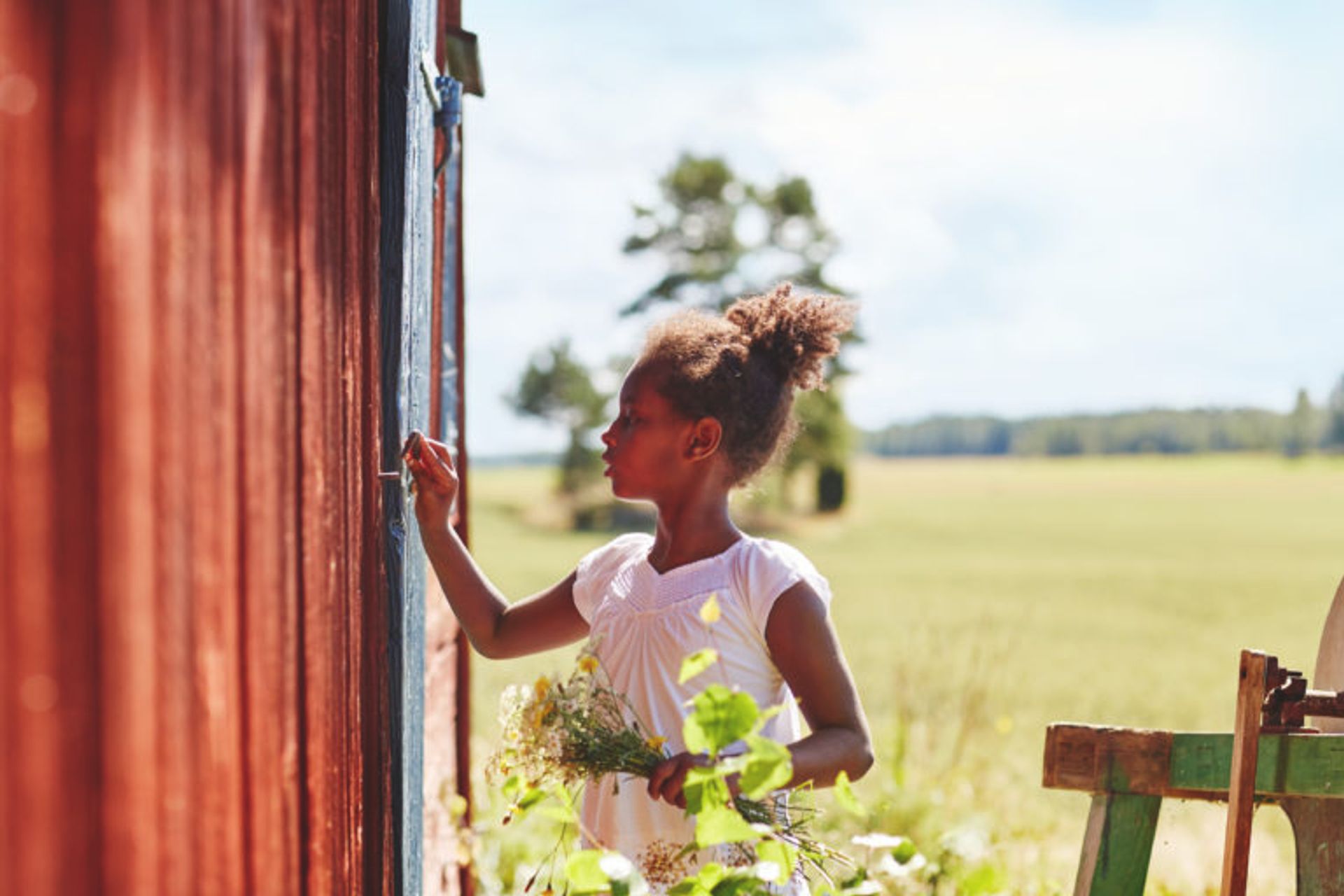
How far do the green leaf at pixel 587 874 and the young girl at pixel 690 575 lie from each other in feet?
1.46

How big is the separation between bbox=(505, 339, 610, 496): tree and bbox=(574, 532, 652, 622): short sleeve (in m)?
43.9

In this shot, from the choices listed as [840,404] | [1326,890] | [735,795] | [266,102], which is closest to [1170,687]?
[1326,890]

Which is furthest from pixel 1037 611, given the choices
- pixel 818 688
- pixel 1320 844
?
pixel 818 688

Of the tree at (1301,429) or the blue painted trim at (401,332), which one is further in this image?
the tree at (1301,429)

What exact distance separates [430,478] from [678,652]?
20.5 inches

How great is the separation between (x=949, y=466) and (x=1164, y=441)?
1078 centimetres

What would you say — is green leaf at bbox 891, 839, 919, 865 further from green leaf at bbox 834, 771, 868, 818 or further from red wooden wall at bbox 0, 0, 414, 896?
red wooden wall at bbox 0, 0, 414, 896

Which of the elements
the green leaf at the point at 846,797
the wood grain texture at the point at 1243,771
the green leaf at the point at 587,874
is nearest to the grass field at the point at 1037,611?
the wood grain texture at the point at 1243,771

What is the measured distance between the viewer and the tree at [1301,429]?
5969 cm

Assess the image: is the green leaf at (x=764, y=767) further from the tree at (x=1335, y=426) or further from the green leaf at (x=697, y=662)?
the tree at (x=1335, y=426)

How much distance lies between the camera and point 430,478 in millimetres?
2303

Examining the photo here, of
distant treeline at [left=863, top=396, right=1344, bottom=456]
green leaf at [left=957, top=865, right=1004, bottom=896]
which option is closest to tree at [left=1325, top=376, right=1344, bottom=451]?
distant treeline at [left=863, top=396, right=1344, bottom=456]

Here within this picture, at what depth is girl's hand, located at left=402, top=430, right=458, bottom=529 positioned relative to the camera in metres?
2.27

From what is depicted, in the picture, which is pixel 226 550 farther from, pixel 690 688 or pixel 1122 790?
pixel 1122 790
